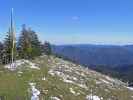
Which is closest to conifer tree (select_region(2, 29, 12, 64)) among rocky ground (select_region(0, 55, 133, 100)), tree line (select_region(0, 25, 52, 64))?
tree line (select_region(0, 25, 52, 64))

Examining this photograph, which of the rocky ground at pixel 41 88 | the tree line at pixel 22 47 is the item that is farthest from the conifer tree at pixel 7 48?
the rocky ground at pixel 41 88

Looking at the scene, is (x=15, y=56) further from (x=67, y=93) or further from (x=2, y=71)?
(x=67, y=93)

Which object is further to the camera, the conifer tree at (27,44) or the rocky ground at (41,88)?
the conifer tree at (27,44)

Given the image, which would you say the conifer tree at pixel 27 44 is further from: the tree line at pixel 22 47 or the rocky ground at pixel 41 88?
the rocky ground at pixel 41 88

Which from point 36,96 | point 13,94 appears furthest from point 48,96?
point 13,94

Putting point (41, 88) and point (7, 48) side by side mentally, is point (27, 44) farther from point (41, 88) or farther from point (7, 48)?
point (41, 88)

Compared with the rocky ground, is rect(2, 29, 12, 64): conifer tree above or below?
above

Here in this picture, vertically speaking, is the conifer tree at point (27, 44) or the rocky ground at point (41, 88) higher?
the conifer tree at point (27, 44)

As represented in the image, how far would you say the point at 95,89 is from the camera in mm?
56562

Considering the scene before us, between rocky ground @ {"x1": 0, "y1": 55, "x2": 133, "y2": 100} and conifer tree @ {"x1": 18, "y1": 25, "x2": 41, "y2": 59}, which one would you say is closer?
rocky ground @ {"x1": 0, "y1": 55, "x2": 133, "y2": 100}

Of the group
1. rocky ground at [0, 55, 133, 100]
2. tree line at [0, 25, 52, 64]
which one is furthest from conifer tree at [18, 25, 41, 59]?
rocky ground at [0, 55, 133, 100]

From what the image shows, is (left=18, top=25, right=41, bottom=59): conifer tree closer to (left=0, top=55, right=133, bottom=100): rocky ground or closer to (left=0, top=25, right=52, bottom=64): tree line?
(left=0, top=25, right=52, bottom=64): tree line

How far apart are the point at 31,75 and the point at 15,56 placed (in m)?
30.4

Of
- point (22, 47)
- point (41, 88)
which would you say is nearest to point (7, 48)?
point (22, 47)
